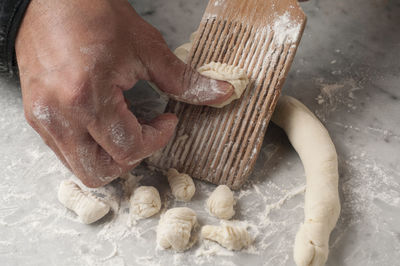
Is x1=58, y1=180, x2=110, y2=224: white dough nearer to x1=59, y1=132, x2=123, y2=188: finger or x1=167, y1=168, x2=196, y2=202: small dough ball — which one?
x1=59, y1=132, x2=123, y2=188: finger

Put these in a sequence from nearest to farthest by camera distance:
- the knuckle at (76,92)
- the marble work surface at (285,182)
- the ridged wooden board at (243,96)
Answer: the knuckle at (76,92), the marble work surface at (285,182), the ridged wooden board at (243,96)

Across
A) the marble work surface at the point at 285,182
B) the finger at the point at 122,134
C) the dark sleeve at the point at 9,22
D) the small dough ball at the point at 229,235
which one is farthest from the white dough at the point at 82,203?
the dark sleeve at the point at 9,22

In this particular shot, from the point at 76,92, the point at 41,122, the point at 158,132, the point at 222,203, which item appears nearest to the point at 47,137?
the point at 41,122

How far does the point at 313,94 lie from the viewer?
1.84m

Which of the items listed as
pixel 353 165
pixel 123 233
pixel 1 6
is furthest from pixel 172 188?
pixel 1 6

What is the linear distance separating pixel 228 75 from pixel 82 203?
62cm

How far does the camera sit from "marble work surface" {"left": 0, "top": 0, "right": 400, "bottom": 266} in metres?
1.47

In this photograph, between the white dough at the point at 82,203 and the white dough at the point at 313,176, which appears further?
the white dough at the point at 82,203

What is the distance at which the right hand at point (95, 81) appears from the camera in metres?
1.37

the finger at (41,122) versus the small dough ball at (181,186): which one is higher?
the finger at (41,122)

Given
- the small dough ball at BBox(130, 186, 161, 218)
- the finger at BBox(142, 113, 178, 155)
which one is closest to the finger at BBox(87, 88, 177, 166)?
the finger at BBox(142, 113, 178, 155)

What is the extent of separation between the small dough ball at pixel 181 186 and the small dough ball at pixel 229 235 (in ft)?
0.43

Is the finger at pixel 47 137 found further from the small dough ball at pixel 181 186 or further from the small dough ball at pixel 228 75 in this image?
the small dough ball at pixel 228 75

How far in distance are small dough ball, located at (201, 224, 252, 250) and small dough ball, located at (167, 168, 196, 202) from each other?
0.43 feet
